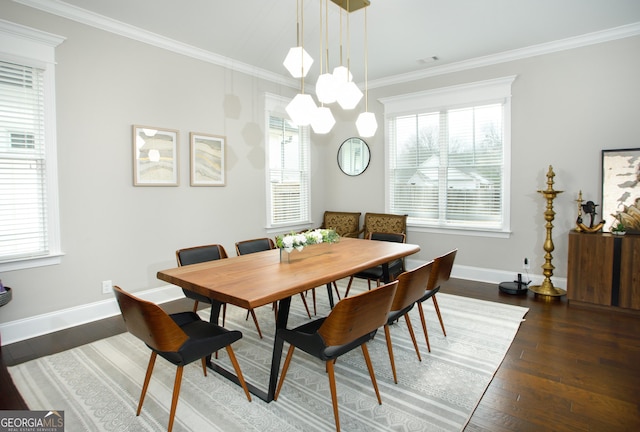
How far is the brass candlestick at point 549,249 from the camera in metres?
4.16

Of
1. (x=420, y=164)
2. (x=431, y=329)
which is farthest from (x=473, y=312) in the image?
(x=420, y=164)

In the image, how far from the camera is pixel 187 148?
4.35 m

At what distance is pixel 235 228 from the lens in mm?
4949

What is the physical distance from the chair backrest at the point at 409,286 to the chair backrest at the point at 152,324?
1.29 metres

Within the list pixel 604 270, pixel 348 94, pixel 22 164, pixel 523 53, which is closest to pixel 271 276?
pixel 348 94

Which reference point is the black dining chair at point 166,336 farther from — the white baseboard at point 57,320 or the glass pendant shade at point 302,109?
the white baseboard at point 57,320

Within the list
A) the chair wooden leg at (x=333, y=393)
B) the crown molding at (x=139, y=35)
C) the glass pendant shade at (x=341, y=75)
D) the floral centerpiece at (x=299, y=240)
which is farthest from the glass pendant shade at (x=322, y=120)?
the crown molding at (x=139, y=35)

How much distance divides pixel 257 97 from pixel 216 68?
0.70 m

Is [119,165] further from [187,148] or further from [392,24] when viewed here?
[392,24]

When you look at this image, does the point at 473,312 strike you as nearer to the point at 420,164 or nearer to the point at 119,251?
the point at 420,164

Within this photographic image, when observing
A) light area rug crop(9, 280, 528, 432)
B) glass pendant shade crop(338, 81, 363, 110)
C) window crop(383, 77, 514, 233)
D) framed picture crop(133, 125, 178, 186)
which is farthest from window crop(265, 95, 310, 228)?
glass pendant shade crop(338, 81, 363, 110)

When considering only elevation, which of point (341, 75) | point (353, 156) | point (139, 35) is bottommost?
point (353, 156)

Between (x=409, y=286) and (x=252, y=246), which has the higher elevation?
(x=252, y=246)

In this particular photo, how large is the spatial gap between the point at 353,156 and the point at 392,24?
2.47 m
